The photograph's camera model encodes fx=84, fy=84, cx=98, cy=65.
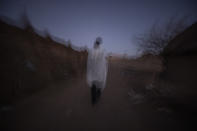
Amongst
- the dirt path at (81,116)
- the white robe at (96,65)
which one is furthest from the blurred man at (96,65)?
the dirt path at (81,116)

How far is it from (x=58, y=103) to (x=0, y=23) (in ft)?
12.6

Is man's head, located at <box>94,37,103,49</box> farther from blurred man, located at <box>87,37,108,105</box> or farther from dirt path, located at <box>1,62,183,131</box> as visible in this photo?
dirt path, located at <box>1,62,183,131</box>

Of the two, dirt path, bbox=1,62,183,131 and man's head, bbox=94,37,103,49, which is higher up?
man's head, bbox=94,37,103,49

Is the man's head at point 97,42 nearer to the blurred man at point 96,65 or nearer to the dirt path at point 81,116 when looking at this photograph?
the blurred man at point 96,65

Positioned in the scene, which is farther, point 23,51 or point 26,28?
point 26,28

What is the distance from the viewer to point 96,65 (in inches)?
110

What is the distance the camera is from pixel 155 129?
2.09 meters

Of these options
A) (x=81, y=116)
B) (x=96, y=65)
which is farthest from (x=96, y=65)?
(x=81, y=116)

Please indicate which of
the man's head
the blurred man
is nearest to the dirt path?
the blurred man

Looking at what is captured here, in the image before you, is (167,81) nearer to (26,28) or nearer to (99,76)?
(99,76)

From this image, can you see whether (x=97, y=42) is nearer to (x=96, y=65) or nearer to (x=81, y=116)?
(x=96, y=65)

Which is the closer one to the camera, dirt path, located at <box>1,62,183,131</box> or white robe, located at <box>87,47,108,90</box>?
dirt path, located at <box>1,62,183,131</box>

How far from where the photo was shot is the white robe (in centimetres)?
273

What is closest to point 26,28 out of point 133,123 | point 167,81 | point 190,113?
point 133,123
